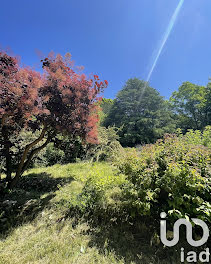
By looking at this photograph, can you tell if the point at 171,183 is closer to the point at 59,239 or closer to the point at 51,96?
the point at 59,239

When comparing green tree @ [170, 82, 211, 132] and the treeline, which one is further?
green tree @ [170, 82, 211, 132]

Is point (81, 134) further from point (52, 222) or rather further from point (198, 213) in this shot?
point (198, 213)

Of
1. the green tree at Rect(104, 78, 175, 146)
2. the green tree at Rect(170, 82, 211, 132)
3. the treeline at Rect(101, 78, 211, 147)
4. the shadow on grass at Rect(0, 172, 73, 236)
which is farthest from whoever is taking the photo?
the green tree at Rect(170, 82, 211, 132)

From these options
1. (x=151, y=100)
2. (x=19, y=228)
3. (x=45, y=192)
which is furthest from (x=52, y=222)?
(x=151, y=100)

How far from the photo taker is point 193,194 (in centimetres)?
161

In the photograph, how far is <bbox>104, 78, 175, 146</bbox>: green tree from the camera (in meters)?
12.6

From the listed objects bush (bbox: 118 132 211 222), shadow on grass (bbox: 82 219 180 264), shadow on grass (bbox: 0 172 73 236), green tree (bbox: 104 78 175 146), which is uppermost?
green tree (bbox: 104 78 175 146)

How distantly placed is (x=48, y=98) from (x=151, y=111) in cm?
1290

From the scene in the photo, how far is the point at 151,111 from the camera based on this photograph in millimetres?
13664

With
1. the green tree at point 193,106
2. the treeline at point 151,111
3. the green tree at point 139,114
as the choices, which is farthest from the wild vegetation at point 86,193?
the green tree at point 193,106

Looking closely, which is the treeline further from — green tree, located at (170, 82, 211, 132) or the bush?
the bush

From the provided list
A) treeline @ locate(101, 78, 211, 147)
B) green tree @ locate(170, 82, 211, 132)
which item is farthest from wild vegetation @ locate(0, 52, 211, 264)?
green tree @ locate(170, 82, 211, 132)

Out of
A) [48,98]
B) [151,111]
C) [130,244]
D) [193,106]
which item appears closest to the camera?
[130,244]

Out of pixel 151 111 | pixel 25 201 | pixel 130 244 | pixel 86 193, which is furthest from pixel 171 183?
pixel 151 111
